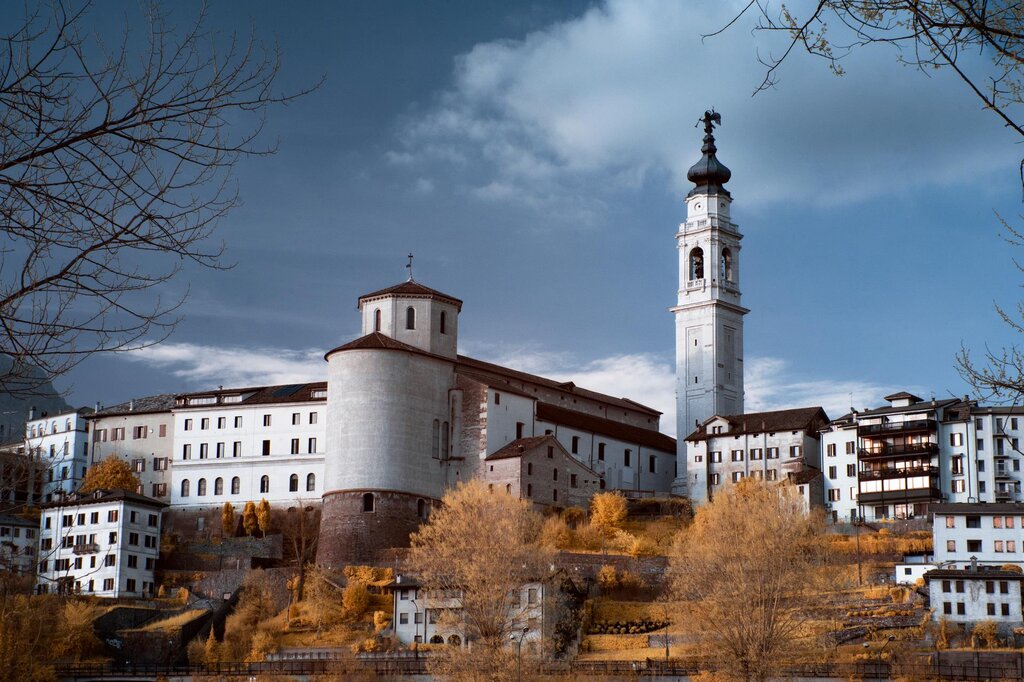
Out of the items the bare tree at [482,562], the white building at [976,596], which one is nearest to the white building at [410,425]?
the bare tree at [482,562]

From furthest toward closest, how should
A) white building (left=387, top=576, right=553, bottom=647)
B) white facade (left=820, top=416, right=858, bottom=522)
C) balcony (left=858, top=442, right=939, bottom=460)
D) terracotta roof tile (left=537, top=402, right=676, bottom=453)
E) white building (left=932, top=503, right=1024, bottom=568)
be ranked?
terracotta roof tile (left=537, top=402, right=676, bottom=453), white facade (left=820, top=416, right=858, bottom=522), balcony (left=858, top=442, right=939, bottom=460), white building (left=932, top=503, right=1024, bottom=568), white building (left=387, top=576, right=553, bottom=647)

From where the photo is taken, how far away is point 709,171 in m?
126

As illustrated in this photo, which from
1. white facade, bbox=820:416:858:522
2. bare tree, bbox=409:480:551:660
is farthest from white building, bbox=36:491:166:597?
white facade, bbox=820:416:858:522

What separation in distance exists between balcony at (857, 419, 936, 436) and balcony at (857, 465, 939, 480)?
8.53ft

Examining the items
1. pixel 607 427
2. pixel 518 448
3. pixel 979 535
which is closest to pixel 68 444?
pixel 518 448

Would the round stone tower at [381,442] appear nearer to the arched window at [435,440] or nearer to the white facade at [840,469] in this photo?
the arched window at [435,440]

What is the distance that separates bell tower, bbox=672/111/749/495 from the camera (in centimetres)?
11619

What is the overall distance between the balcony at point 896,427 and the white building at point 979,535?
1194 centimetres

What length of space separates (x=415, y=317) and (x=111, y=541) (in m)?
27.2

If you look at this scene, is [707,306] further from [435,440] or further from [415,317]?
[435,440]

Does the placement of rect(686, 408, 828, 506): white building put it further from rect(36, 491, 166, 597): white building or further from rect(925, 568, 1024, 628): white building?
rect(36, 491, 166, 597): white building

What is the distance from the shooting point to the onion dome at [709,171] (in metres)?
126

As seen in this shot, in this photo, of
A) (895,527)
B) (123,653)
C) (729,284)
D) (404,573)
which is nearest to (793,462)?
(895,527)

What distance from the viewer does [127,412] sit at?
4478 inches
